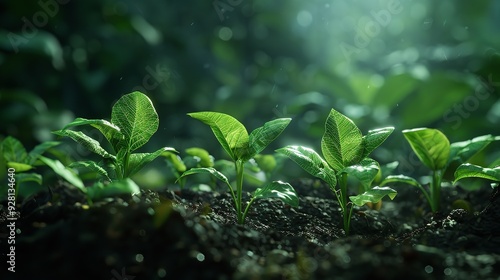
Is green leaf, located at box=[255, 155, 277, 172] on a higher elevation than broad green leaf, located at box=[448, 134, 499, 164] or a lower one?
lower

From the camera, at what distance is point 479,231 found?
53.2 inches

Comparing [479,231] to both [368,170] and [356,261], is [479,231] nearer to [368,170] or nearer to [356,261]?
[368,170]

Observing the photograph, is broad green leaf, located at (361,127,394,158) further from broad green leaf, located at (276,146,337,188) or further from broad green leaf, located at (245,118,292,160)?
broad green leaf, located at (245,118,292,160)

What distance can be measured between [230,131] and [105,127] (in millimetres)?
348

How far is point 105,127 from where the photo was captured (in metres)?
1.33

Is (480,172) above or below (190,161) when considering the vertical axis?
above

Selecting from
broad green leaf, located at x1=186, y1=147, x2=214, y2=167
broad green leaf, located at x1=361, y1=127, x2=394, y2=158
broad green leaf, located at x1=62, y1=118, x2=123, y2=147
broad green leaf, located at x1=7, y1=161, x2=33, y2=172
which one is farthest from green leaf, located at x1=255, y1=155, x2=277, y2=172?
Answer: broad green leaf, located at x1=7, y1=161, x2=33, y2=172

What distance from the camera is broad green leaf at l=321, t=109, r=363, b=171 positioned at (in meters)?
1.42

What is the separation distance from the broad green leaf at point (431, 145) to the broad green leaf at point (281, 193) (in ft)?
1.29

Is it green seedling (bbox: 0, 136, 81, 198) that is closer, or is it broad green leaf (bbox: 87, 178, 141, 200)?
broad green leaf (bbox: 87, 178, 141, 200)

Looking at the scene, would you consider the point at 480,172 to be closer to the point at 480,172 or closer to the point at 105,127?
the point at 480,172

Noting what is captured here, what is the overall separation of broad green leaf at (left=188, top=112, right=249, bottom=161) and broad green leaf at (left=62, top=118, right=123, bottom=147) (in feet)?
0.75

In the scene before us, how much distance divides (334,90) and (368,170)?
2.53 m

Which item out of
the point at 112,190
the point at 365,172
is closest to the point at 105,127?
the point at 112,190
